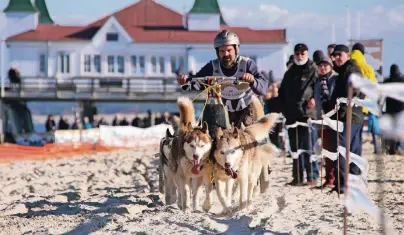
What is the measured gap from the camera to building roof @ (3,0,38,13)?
65250 mm

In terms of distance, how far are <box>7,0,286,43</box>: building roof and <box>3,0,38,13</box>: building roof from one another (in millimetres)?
1668

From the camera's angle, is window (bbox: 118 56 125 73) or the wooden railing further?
window (bbox: 118 56 125 73)

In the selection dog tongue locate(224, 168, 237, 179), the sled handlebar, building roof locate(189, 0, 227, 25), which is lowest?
dog tongue locate(224, 168, 237, 179)

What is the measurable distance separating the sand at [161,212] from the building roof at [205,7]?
173 feet

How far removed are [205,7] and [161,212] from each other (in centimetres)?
5931

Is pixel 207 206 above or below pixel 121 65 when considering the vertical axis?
below

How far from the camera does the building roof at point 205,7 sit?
6575 cm

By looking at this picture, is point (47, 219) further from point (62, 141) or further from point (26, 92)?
point (26, 92)

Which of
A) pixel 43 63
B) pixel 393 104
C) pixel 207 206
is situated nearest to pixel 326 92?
pixel 207 206

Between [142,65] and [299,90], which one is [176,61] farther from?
[299,90]

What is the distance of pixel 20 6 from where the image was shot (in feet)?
217

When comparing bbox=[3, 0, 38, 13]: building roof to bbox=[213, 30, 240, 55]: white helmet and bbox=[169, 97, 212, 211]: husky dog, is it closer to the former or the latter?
bbox=[213, 30, 240, 55]: white helmet

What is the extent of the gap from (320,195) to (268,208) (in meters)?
1.66

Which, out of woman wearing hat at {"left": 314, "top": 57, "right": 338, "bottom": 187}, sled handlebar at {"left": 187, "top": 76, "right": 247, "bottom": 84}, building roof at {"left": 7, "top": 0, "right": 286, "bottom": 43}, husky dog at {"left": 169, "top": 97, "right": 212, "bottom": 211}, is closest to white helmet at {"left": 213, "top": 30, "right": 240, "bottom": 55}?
sled handlebar at {"left": 187, "top": 76, "right": 247, "bottom": 84}
